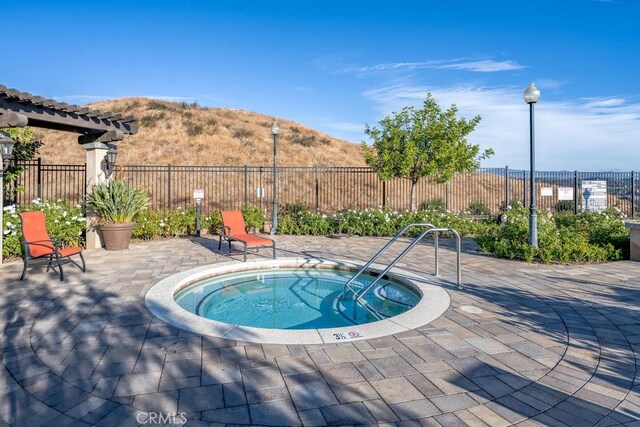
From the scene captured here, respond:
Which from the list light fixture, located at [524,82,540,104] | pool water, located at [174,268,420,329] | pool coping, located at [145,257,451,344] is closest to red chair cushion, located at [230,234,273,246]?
pool water, located at [174,268,420,329]

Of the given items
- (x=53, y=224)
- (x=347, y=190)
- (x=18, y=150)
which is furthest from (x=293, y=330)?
(x=347, y=190)

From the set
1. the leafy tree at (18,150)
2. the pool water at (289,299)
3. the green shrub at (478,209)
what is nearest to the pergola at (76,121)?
the leafy tree at (18,150)

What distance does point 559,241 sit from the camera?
8.20 metres

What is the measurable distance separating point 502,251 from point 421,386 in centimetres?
625

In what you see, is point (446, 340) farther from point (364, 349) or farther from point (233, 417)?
point (233, 417)

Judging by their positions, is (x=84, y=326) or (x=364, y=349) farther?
(x=84, y=326)

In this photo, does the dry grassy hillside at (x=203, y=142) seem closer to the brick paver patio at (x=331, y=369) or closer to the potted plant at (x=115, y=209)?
the potted plant at (x=115, y=209)

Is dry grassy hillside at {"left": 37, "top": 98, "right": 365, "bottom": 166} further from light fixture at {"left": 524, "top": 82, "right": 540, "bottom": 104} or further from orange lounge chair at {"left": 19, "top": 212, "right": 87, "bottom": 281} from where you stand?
light fixture at {"left": 524, "top": 82, "right": 540, "bottom": 104}

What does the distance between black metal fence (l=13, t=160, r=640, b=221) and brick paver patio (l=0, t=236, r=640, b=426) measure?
10960mm

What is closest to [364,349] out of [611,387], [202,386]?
[202,386]

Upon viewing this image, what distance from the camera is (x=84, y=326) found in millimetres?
4141

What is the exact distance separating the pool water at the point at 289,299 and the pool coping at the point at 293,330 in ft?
0.71

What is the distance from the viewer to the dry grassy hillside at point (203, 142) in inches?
1156

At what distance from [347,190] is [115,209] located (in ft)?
54.3
